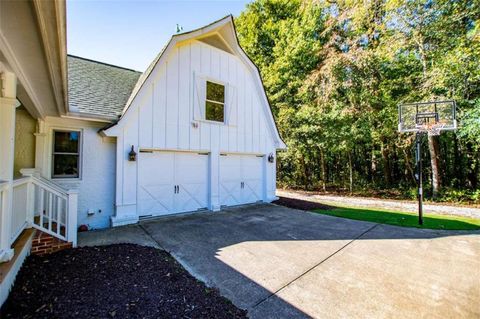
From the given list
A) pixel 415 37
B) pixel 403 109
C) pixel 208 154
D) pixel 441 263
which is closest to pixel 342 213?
pixel 441 263

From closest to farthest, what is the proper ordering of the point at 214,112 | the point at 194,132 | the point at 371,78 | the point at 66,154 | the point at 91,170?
1. the point at 66,154
2. the point at 91,170
3. the point at 194,132
4. the point at 214,112
5. the point at 371,78

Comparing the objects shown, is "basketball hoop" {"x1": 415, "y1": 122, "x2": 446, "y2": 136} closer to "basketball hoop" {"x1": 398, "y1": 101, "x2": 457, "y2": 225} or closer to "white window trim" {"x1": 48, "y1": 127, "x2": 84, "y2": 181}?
"basketball hoop" {"x1": 398, "y1": 101, "x2": 457, "y2": 225}

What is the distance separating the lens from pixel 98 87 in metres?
7.17

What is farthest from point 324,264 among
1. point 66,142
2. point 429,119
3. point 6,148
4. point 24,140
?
point 24,140

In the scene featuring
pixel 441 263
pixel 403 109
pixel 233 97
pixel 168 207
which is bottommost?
pixel 441 263

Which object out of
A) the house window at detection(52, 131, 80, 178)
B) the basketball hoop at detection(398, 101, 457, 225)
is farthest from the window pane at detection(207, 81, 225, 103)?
the basketball hoop at detection(398, 101, 457, 225)

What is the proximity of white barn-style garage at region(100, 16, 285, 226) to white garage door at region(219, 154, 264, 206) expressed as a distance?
38mm

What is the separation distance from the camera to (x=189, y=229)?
18.4 ft

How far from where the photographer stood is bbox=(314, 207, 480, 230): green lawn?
20.9 feet

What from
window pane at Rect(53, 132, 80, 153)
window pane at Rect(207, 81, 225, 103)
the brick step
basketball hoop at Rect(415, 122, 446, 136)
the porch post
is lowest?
the brick step

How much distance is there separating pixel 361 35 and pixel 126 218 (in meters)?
14.4

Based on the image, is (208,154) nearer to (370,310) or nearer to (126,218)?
(126,218)

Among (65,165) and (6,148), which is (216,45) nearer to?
(65,165)

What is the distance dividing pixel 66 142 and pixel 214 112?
4.49 metres
